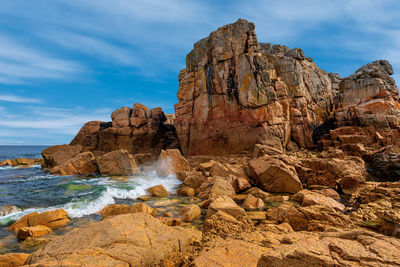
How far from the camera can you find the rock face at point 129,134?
1362 inches

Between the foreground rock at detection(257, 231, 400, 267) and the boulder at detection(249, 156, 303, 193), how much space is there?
8723mm

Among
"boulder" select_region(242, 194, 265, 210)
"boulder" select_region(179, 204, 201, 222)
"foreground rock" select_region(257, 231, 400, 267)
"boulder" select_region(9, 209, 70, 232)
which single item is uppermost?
"foreground rock" select_region(257, 231, 400, 267)

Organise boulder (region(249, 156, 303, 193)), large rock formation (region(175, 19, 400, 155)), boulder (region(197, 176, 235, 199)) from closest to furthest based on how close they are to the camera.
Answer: boulder (region(197, 176, 235, 199)) < boulder (region(249, 156, 303, 193)) < large rock formation (region(175, 19, 400, 155))

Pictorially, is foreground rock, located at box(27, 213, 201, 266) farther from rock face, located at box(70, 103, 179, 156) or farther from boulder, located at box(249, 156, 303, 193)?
rock face, located at box(70, 103, 179, 156)

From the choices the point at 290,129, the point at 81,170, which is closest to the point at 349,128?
the point at 290,129

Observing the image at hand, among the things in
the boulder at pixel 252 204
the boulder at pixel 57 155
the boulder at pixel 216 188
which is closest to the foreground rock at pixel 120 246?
the boulder at pixel 252 204

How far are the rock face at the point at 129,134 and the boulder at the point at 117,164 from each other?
48.8ft

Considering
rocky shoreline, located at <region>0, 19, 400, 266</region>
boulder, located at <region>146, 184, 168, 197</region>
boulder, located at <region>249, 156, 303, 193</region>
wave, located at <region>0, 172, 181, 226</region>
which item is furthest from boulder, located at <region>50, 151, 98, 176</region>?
boulder, located at <region>249, 156, 303, 193</region>

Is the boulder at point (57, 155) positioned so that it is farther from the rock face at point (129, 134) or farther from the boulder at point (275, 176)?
the boulder at point (275, 176)

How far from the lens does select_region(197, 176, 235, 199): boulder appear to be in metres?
10.9

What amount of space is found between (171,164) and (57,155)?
57.3ft

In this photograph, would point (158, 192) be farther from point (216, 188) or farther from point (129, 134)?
point (129, 134)

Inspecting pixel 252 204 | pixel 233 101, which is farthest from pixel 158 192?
pixel 233 101

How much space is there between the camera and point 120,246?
4090 millimetres
